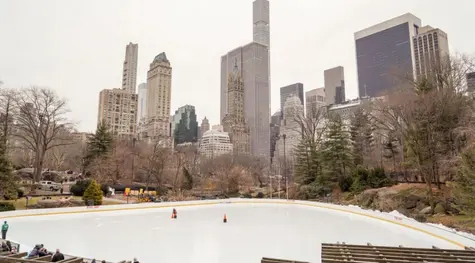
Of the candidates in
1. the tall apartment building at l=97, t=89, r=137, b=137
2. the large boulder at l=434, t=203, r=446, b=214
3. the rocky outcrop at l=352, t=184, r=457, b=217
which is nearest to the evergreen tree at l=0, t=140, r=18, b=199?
the rocky outcrop at l=352, t=184, r=457, b=217

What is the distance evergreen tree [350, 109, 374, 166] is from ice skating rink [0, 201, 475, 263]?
67.2ft

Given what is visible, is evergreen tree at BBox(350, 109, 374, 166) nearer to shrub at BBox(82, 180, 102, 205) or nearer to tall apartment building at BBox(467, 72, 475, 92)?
tall apartment building at BBox(467, 72, 475, 92)

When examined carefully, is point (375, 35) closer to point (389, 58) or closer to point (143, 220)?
point (389, 58)

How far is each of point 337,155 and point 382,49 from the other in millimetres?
156335

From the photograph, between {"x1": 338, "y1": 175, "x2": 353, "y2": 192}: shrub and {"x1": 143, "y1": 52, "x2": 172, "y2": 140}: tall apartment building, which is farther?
{"x1": 143, "y1": 52, "x2": 172, "y2": 140}: tall apartment building

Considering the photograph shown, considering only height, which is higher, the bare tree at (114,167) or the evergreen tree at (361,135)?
the evergreen tree at (361,135)

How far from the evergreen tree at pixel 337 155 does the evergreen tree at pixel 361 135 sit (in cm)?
414

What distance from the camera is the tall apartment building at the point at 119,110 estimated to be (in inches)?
5374

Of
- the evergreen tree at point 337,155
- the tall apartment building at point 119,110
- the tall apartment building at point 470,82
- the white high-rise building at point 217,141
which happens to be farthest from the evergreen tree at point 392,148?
the tall apartment building at point 119,110

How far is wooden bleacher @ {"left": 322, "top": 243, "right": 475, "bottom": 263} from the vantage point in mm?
7879

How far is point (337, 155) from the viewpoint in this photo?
36.9m

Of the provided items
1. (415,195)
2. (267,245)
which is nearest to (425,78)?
(415,195)

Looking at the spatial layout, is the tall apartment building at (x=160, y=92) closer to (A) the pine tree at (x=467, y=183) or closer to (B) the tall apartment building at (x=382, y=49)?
(B) the tall apartment building at (x=382, y=49)

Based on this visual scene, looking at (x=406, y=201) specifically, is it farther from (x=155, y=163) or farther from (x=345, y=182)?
(x=155, y=163)
